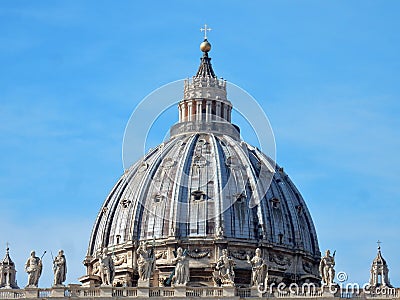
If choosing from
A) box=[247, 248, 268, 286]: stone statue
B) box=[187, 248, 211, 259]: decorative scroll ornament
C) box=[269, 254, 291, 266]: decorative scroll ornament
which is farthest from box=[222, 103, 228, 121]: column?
box=[247, 248, 268, 286]: stone statue

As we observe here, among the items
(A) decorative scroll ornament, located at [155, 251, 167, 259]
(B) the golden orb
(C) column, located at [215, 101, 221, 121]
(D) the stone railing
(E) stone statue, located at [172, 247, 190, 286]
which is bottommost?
(D) the stone railing

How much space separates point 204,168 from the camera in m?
175

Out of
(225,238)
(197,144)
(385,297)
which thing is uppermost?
(197,144)

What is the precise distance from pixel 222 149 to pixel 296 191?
9.29 metres

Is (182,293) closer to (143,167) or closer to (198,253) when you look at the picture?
(198,253)

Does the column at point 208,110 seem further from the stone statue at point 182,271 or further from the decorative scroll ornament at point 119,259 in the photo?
the stone statue at point 182,271

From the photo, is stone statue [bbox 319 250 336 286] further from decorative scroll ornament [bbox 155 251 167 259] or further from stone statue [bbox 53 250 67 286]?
decorative scroll ornament [bbox 155 251 167 259]

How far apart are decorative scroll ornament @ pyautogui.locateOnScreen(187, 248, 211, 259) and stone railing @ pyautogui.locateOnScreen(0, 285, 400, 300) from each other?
29.8 metres

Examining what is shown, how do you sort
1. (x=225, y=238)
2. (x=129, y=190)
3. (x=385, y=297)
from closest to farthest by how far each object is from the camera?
(x=385, y=297) < (x=225, y=238) < (x=129, y=190)

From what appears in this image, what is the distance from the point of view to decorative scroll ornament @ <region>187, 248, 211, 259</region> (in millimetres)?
166000

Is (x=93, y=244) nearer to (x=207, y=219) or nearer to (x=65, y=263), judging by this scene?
(x=207, y=219)

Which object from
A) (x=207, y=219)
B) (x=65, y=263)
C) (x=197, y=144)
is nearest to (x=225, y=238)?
(x=207, y=219)

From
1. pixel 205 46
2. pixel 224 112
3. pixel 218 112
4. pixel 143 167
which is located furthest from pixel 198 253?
pixel 205 46

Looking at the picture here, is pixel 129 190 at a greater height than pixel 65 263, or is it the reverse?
pixel 129 190
